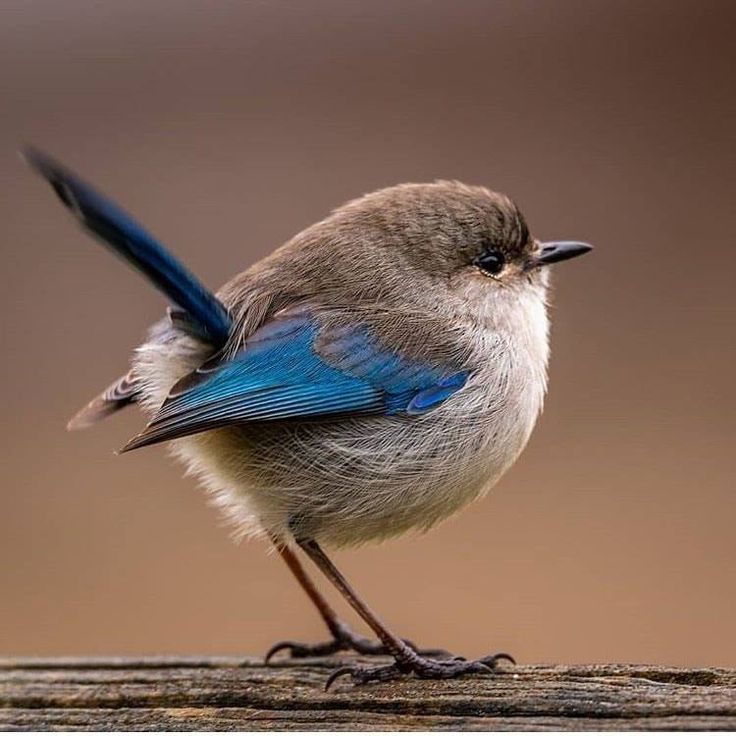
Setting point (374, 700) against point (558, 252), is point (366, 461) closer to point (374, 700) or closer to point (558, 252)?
point (374, 700)

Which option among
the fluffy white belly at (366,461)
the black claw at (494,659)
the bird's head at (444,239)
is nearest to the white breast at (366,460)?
the fluffy white belly at (366,461)

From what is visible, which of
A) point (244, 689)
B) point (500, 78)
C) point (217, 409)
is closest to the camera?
point (244, 689)

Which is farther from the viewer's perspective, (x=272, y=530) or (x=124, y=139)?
(x=124, y=139)

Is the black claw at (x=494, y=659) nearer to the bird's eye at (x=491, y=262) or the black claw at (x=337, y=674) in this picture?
the black claw at (x=337, y=674)

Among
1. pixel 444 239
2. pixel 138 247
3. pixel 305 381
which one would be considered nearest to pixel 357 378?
pixel 305 381

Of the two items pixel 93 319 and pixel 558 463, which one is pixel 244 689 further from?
pixel 93 319

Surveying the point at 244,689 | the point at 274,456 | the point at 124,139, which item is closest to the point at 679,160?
the point at 124,139

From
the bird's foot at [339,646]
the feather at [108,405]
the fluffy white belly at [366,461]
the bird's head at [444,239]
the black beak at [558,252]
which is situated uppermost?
the bird's head at [444,239]
